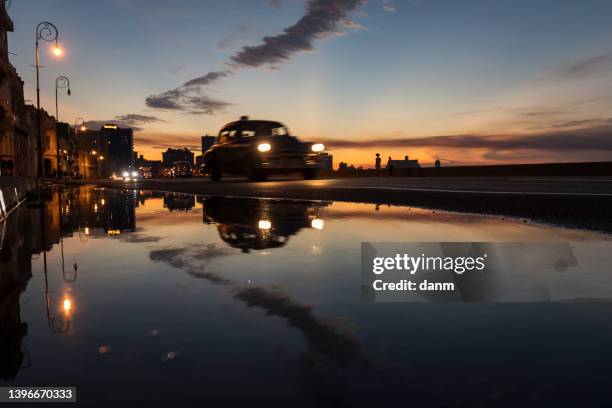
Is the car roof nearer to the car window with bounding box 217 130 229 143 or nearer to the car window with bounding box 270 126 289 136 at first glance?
the car window with bounding box 270 126 289 136

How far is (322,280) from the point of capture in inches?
127

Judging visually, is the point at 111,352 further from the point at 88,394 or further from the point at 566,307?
the point at 566,307

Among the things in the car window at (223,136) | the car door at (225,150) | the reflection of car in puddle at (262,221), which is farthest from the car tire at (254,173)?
the reflection of car in puddle at (262,221)

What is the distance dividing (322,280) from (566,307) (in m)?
1.38

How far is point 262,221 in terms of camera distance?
6609mm

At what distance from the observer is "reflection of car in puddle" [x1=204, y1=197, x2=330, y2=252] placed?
5.00 m

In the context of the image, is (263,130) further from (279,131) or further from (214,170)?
(214,170)

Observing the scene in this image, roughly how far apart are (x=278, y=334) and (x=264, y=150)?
15.4 m

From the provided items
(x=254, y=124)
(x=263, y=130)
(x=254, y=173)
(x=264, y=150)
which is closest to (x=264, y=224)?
(x=264, y=150)

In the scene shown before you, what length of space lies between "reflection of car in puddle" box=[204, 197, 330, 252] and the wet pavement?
60 centimetres

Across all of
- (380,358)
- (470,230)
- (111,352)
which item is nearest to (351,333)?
(380,358)

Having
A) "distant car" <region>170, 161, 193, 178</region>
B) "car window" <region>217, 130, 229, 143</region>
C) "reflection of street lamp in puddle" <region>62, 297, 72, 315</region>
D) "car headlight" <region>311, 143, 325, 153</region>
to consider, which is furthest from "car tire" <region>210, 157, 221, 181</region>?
"distant car" <region>170, 161, 193, 178</region>

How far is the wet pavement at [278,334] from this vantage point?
1657 mm

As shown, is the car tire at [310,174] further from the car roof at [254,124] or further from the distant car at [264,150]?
the car roof at [254,124]
